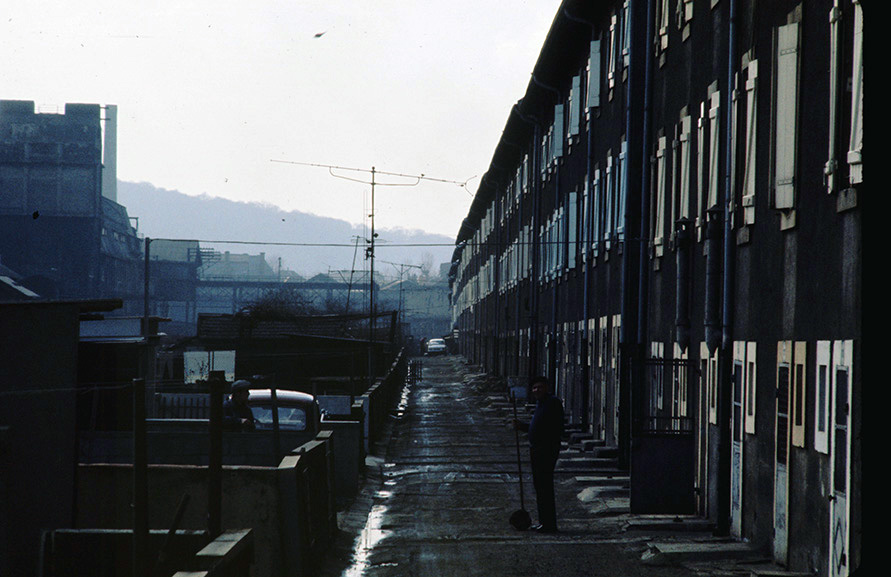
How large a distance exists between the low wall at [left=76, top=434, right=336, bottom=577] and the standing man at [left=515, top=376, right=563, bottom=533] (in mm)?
3274

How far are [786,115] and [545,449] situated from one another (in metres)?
5.12

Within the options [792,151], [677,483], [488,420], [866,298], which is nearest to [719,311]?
[677,483]

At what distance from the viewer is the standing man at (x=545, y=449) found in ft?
45.8

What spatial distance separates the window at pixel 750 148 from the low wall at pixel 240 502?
5917mm

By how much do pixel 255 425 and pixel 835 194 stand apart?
451 inches

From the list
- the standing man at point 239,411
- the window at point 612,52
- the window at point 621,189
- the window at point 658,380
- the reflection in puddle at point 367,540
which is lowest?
the reflection in puddle at point 367,540

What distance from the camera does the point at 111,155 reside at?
588ft

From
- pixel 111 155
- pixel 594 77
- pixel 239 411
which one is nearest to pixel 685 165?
pixel 239 411

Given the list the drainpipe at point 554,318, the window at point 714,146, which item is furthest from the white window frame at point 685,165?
the drainpipe at point 554,318

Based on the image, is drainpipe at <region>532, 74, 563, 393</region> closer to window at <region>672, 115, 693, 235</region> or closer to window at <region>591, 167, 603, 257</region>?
window at <region>591, 167, 603, 257</region>

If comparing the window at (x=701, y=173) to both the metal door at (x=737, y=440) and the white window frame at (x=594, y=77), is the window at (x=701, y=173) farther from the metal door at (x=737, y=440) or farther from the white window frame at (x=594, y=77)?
the white window frame at (x=594, y=77)

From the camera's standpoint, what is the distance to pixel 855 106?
30.1 feet

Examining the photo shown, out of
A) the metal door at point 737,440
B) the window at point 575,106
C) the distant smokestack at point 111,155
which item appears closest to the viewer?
the metal door at point 737,440

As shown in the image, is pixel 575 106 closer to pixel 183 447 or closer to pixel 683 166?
pixel 683 166
